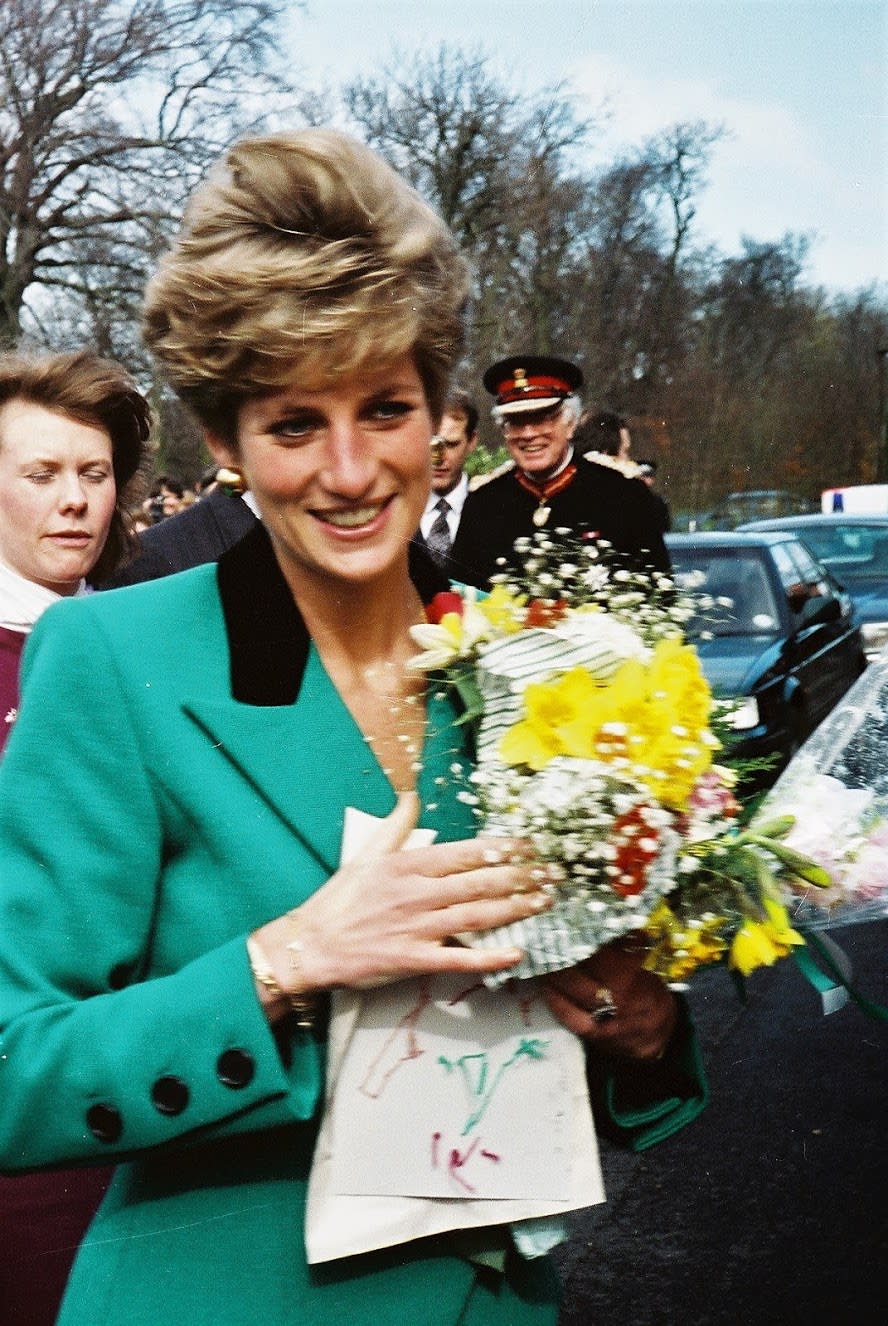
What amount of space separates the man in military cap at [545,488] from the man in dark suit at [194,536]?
0.60m

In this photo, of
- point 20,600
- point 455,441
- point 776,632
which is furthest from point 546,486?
point 776,632

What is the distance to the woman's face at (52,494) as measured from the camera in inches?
127

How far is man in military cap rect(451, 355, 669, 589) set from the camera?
455 centimetres

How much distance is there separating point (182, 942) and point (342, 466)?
488 millimetres

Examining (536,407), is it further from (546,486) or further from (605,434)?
(605,434)

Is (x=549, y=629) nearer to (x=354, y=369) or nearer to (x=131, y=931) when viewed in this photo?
(x=354, y=369)

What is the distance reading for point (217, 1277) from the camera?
1.52m

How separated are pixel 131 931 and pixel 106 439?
2.07 m

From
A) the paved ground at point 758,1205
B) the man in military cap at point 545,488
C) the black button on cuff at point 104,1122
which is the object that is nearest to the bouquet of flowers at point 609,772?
the black button on cuff at point 104,1122

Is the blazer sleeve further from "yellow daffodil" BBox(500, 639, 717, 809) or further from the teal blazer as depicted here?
"yellow daffodil" BBox(500, 639, 717, 809)

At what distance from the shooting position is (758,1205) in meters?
4.70

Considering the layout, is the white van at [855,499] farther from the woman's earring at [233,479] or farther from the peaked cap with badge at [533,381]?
the woman's earring at [233,479]

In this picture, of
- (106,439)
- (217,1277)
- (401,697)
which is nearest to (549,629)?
(401,697)

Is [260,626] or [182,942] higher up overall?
[260,626]
